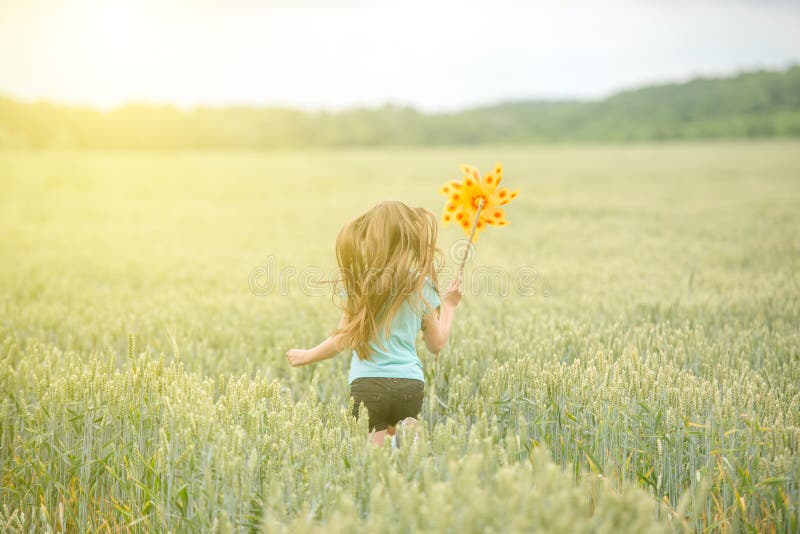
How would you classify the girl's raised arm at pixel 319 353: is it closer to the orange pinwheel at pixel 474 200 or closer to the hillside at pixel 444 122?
the orange pinwheel at pixel 474 200

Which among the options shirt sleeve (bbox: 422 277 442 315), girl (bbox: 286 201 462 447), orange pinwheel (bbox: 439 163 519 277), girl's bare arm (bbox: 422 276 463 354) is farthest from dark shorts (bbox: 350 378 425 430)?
orange pinwheel (bbox: 439 163 519 277)

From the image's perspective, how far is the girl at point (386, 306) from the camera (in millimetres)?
2762

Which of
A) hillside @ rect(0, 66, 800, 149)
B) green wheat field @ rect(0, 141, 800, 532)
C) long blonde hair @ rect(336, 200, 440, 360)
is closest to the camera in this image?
green wheat field @ rect(0, 141, 800, 532)

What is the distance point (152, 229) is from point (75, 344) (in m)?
7.69

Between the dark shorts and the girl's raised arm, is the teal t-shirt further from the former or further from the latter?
the girl's raised arm

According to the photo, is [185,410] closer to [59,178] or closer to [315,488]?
[315,488]

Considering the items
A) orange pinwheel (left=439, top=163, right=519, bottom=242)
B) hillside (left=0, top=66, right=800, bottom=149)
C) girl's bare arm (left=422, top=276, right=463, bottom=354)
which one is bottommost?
girl's bare arm (left=422, top=276, right=463, bottom=354)

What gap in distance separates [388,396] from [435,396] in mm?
245

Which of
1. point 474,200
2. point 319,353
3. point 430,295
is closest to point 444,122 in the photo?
point 474,200

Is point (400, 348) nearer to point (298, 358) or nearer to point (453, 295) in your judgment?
point (453, 295)

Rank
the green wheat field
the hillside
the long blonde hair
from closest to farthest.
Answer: the green wheat field, the long blonde hair, the hillside

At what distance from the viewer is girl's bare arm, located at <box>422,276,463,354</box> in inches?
112

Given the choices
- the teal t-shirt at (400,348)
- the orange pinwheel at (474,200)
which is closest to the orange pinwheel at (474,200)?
the orange pinwheel at (474,200)

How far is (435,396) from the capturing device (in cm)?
288
